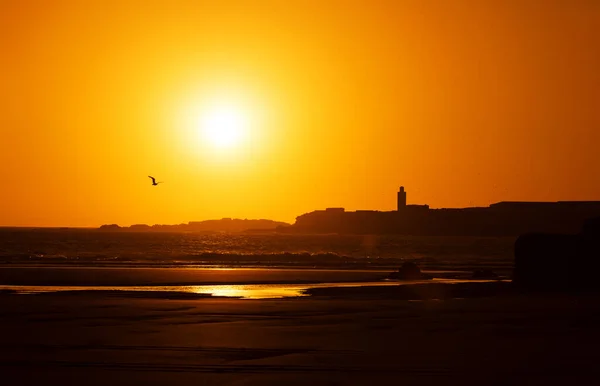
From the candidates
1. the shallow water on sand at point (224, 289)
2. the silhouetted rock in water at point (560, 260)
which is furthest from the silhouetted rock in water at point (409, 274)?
the silhouetted rock in water at point (560, 260)

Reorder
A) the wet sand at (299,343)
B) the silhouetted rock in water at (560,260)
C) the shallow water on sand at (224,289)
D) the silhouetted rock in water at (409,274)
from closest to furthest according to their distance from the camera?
the wet sand at (299,343), the shallow water on sand at (224,289), the silhouetted rock in water at (560,260), the silhouetted rock in water at (409,274)

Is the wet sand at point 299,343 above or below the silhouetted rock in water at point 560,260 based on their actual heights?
below

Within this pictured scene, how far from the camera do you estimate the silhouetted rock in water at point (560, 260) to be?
141 feet

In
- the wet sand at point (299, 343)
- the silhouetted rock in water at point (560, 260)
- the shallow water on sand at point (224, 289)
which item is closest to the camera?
the wet sand at point (299, 343)

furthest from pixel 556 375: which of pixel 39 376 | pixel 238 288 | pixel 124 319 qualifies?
pixel 238 288

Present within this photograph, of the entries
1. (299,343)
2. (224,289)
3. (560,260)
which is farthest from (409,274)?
(299,343)

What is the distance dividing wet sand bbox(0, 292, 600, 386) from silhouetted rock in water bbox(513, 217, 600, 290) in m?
10.5

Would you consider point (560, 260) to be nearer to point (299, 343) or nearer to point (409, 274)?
point (409, 274)

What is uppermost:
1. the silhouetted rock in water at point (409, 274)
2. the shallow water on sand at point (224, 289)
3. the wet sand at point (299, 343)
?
the silhouetted rock in water at point (409, 274)

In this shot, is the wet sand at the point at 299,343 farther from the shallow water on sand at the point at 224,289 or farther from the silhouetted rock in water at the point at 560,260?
the silhouetted rock in water at the point at 560,260

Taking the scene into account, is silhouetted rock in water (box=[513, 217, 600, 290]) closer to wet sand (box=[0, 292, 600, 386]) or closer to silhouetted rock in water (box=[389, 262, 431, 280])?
silhouetted rock in water (box=[389, 262, 431, 280])

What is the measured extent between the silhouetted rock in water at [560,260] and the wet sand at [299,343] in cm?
1049

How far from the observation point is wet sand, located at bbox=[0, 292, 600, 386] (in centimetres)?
1603

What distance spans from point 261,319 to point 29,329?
19.7 feet
